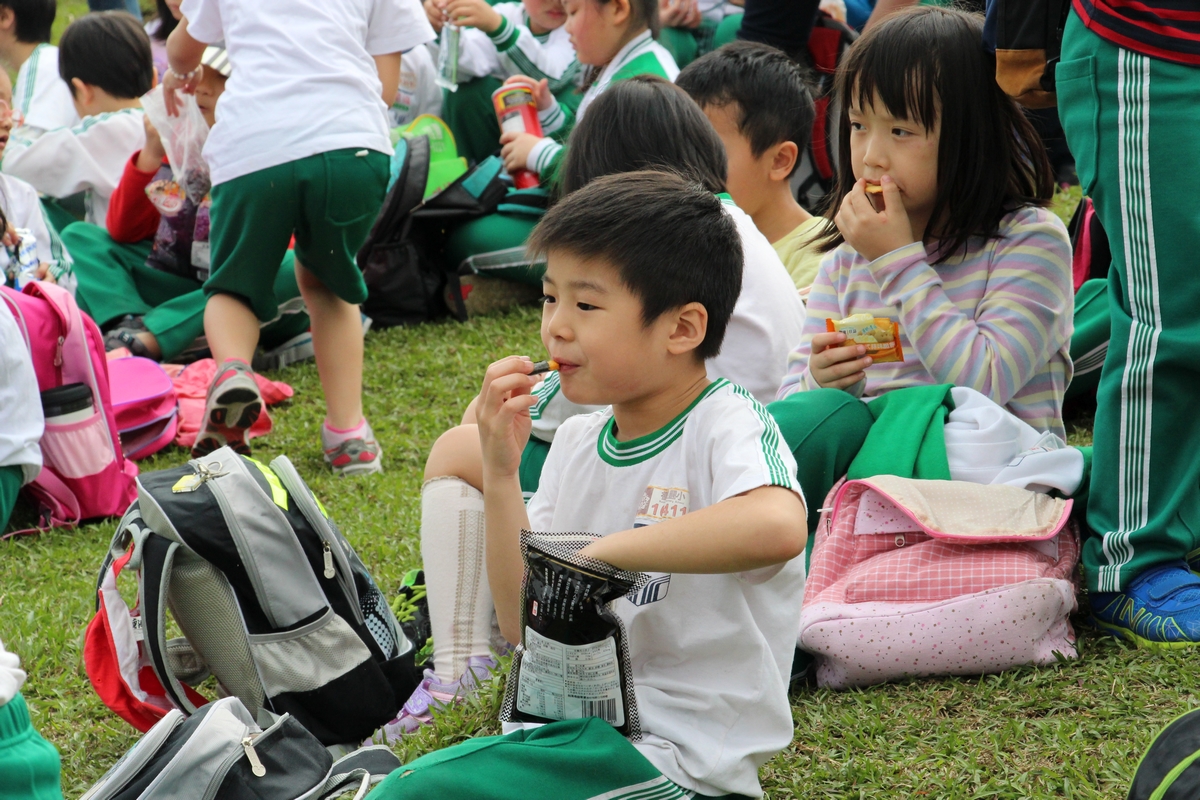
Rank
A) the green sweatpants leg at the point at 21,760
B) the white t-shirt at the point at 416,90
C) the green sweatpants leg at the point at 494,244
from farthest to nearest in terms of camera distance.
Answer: the white t-shirt at the point at 416,90
the green sweatpants leg at the point at 494,244
the green sweatpants leg at the point at 21,760

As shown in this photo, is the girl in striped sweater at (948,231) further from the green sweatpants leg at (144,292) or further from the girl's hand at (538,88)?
the green sweatpants leg at (144,292)

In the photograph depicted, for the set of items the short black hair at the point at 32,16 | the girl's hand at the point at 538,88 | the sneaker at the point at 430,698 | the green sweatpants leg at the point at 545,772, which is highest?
the short black hair at the point at 32,16

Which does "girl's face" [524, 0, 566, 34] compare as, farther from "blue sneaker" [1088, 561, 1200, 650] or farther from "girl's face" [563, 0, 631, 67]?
"blue sneaker" [1088, 561, 1200, 650]

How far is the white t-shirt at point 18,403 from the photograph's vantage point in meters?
3.48

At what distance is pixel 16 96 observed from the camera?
593cm

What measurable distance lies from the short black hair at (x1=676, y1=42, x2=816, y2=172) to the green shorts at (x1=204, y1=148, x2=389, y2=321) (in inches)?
44.2

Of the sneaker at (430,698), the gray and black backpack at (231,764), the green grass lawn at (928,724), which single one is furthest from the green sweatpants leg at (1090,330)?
the gray and black backpack at (231,764)

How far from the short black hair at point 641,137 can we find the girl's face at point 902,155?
38cm

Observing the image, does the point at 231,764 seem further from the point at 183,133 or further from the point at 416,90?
the point at 416,90

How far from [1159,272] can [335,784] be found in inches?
67.2

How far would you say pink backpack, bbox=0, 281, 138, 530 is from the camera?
12.5ft

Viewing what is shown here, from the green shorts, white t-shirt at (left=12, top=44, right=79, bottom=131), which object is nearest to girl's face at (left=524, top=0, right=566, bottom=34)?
the green shorts

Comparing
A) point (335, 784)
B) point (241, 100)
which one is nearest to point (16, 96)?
point (241, 100)

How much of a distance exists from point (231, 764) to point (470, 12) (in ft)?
14.3
